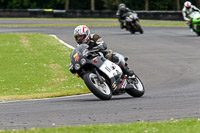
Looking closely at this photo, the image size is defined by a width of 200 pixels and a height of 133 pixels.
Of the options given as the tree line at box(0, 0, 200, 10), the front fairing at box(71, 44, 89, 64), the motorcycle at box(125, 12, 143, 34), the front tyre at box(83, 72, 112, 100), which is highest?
the front fairing at box(71, 44, 89, 64)

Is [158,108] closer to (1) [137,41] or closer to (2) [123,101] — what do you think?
(2) [123,101]

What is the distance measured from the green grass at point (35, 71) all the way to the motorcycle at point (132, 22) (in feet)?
22.5

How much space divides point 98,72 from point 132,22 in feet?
70.1

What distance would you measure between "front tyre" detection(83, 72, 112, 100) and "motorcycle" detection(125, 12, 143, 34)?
69.9 feet

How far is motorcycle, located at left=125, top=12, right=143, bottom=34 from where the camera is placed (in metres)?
31.3

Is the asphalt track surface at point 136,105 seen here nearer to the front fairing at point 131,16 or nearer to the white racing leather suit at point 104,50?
the white racing leather suit at point 104,50

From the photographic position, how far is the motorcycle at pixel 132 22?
103ft

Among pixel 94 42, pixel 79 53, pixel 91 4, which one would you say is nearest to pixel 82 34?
pixel 94 42

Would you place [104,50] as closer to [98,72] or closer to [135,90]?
[98,72]

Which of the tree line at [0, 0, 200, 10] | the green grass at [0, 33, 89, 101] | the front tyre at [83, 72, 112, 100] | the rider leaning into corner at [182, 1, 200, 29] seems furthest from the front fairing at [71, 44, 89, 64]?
the tree line at [0, 0, 200, 10]

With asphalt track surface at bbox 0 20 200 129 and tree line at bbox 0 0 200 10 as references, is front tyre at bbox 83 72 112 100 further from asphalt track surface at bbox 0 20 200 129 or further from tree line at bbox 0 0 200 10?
tree line at bbox 0 0 200 10

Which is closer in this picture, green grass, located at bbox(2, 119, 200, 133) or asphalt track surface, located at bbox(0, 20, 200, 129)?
green grass, located at bbox(2, 119, 200, 133)

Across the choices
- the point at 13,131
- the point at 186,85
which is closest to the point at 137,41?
the point at 186,85

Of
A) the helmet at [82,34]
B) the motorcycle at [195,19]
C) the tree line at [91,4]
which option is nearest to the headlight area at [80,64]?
the helmet at [82,34]
